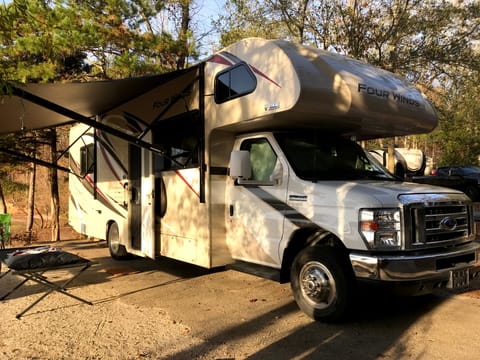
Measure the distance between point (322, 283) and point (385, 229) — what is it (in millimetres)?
932

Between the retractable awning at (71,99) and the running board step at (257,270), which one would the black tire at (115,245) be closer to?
the retractable awning at (71,99)

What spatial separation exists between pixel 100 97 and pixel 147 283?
301 cm

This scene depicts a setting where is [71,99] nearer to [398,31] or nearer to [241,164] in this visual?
[241,164]

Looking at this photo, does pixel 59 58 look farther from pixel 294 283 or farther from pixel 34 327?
pixel 294 283

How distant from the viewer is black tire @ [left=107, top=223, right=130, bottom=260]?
8883 millimetres

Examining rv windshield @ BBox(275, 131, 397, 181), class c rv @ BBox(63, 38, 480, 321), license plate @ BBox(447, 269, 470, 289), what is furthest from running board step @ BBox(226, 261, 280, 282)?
license plate @ BBox(447, 269, 470, 289)

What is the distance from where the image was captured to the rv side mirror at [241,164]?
18.5 feet

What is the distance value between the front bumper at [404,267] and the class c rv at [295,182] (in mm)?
12

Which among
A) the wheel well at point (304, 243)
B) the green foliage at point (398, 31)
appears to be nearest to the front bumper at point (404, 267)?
the wheel well at point (304, 243)

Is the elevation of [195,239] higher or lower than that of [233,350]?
higher

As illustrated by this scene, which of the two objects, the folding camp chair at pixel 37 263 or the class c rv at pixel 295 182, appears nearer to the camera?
the class c rv at pixel 295 182

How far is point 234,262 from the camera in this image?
247 inches

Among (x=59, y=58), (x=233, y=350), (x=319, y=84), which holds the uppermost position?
(x=59, y=58)

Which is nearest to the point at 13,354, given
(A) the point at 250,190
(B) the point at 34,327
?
(B) the point at 34,327
